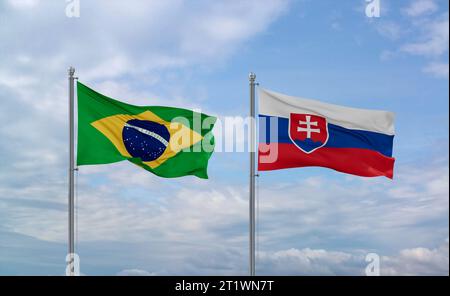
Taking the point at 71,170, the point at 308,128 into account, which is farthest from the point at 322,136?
the point at 71,170

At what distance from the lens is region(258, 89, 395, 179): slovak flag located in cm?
2045

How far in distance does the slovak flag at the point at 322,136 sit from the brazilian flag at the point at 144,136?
1798 millimetres

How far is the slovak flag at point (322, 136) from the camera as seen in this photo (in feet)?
67.1

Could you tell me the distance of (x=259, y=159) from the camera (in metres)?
20.1

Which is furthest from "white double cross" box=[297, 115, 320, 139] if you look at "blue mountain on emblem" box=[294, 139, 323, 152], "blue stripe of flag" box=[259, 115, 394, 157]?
"blue stripe of flag" box=[259, 115, 394, 157]

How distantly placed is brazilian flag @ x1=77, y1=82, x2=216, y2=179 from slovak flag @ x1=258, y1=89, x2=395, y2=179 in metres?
1.80

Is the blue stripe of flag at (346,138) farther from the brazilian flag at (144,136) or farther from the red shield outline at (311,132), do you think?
the brazilian flag at (144,136)

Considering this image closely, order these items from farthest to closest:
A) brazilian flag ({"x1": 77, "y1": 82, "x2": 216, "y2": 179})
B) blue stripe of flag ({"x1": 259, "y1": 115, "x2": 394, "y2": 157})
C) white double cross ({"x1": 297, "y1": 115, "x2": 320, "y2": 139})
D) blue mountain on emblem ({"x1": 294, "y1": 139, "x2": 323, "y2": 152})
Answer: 1. white double cross ({"x1": 297, "y1": 115, "x2": 320, "y2": 139})
2. blue mountain on emblem ({"x1": 294, "y1": 139, "x2": 323, "y2": 152})
3. blue stripe of flag ({"x1": 259, "y1": 115, "x2": 394, "y2": 157})
4. brazilian flag ({"x1": 77, "y1": 82, "x2": 216, "y2": 179})

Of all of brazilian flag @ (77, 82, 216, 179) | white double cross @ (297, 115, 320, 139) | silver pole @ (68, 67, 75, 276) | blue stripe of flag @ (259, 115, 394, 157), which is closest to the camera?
silver pole @ (68, 67, 75, 276)

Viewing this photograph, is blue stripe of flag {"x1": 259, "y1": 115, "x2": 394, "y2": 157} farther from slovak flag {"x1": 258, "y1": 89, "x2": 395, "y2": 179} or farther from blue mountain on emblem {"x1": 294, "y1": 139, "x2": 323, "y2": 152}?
blue mountain on emblem {"x1": 294, "y1": 139, "x2": 323, "y2": 152}

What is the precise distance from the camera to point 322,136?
21094 millimetres
